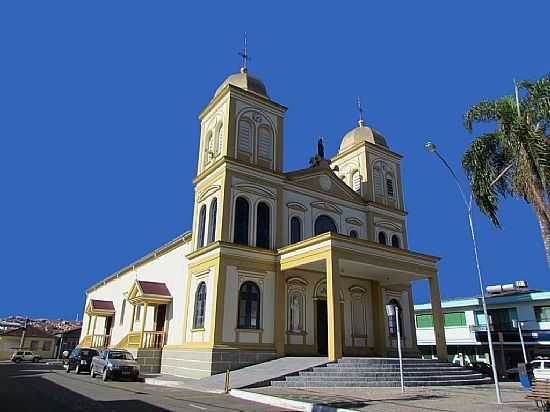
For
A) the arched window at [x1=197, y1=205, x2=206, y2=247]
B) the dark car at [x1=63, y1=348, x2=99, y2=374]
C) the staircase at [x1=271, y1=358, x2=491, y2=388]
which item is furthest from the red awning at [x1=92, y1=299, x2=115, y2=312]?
the staircase at [x1=271, y1=358, x2=491, y2=388]

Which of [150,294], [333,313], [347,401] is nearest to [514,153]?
[333,313]

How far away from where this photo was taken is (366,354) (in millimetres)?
21625

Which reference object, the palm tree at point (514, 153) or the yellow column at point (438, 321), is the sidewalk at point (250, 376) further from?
the palm tree at point (514, 153)

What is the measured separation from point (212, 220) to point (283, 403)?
11.2 metres

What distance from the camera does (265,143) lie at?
73.7 ft

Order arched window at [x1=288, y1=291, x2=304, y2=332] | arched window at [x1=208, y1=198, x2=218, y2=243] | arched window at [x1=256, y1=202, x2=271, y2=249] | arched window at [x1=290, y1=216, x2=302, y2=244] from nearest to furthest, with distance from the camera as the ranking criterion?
arched window at [x1=288, y1=291, x2=304, y2=332] < arched window at [x1=208, y1=198, x2=218, y2=243] < arched window at [x1=256, y1=202, x2=271, y2=249] < arched window at [x1=290, y1=216, x2=302, y2=244]

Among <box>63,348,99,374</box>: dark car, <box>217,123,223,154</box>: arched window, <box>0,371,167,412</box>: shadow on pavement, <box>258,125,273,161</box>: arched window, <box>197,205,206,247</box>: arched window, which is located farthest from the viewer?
<box>63,348,99,374</box>: dark car

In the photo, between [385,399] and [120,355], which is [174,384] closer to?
[120,355]

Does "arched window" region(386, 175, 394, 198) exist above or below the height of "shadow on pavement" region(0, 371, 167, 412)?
above

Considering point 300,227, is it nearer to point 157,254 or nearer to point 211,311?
point 211,311

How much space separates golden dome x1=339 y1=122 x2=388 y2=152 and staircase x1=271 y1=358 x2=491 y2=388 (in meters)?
15.5

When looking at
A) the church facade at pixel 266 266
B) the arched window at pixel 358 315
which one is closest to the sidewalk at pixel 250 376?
the church facade at pixel 266 266

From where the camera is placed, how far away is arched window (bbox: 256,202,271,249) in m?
20.4

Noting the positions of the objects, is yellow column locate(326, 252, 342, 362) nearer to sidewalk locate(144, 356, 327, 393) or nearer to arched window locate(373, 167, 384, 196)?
sidewalk locate(144, 356, 327, 393)
